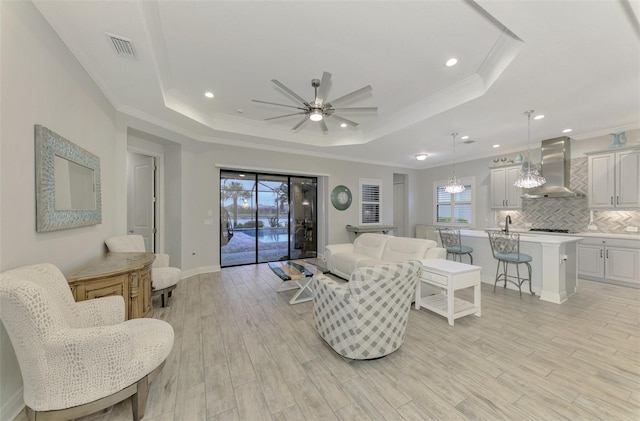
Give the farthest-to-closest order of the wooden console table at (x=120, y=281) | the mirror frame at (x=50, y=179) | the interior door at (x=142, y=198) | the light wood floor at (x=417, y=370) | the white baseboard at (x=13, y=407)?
the interior door at (x=142, y=198) < the wooden console table at (x=120, y=281) < the mirror frame at (x=50, y=179) < the light wood floor at (x=417, y=370) < the white baseboard at (x=13, y=407)

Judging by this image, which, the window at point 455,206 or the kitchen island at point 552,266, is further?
the window at point 455,206

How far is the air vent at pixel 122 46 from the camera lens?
2223 millimetres

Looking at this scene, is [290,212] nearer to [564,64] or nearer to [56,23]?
[56,23]

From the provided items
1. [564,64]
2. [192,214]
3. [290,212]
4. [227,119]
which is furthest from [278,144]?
[564,64]

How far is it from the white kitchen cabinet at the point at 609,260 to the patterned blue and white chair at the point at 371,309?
5013mm

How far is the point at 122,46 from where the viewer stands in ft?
7.63

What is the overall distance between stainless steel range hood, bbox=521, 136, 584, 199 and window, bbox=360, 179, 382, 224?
12.3ft

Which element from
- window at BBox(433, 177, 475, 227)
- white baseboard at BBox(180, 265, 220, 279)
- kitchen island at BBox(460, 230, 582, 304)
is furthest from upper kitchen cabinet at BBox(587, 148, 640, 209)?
white baseboard at BBox(180, 265, 220, 279)

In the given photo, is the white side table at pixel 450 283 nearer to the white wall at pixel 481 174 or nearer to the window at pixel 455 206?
the white wall at pixel 481 174

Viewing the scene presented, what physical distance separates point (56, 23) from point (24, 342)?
98.7 inches

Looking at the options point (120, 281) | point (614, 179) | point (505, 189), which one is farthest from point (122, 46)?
point (614, 179)

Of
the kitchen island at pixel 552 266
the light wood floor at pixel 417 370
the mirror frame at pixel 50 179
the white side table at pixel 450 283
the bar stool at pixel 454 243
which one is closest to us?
the light wood floor at pixel 417 370

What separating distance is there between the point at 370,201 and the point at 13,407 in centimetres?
722

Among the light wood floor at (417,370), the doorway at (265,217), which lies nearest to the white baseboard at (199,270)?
the doorway at (265,217)
